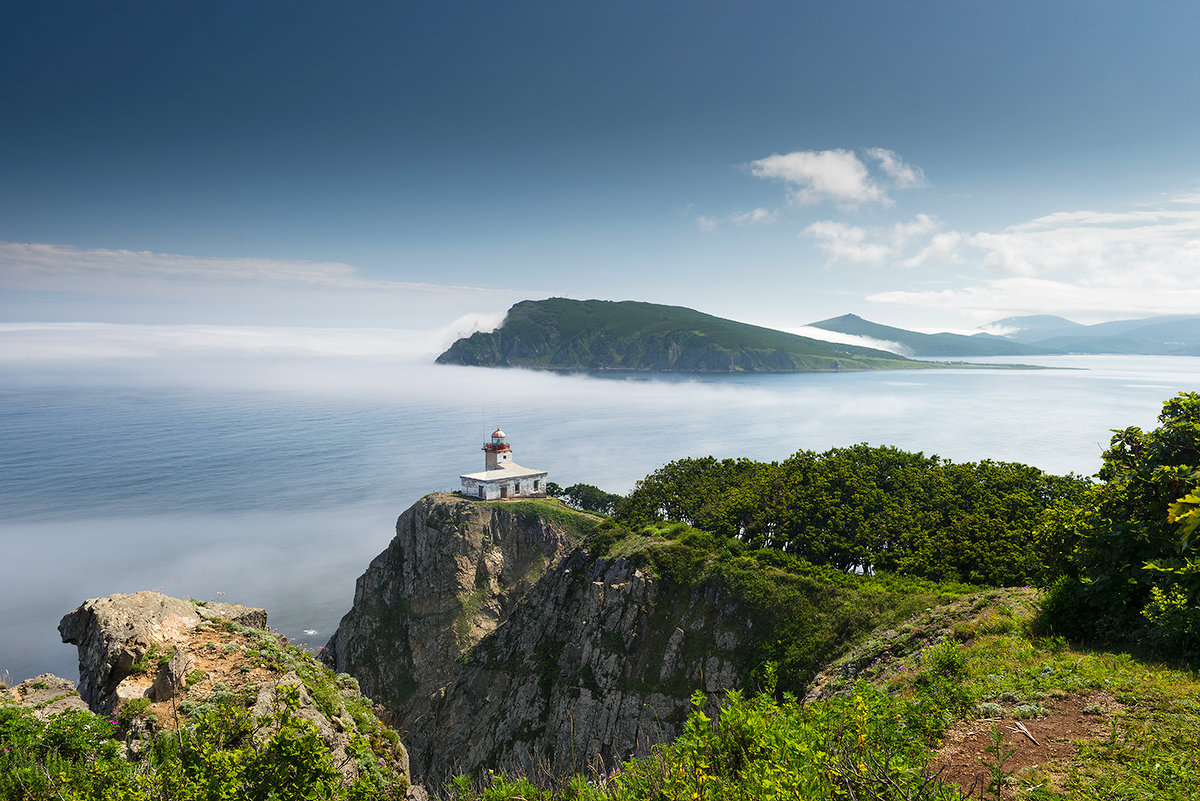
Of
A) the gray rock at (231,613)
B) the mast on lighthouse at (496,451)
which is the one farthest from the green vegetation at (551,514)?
the gray rock at (231,613)

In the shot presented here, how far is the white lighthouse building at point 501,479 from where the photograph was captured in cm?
9438

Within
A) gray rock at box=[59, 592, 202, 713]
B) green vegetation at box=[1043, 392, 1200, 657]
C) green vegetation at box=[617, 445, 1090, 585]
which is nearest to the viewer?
green vegetation at box=[1043, 392, 1200, 657]

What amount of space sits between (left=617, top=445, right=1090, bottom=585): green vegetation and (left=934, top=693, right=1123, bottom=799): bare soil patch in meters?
26.8

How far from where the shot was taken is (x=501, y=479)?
313 ft

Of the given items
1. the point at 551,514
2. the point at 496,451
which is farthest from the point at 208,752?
the point at 496,451

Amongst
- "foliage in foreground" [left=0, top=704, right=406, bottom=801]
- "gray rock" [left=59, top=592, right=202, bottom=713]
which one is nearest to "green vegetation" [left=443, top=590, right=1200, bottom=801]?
"foliage in foreground" [left=0, top=704, right=406, bottom=801]

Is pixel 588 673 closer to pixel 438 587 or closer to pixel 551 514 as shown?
pixel 438 587

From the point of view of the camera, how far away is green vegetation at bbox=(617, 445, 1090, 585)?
38188mm

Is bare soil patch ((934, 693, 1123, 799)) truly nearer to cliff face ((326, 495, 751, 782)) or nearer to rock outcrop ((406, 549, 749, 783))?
cliff face ((326, 495, 751, 782))

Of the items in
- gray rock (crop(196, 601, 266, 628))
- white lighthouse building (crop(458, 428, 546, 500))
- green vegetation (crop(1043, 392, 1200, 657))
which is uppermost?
green vegetation (crop(1043, 392, 1200, 657))

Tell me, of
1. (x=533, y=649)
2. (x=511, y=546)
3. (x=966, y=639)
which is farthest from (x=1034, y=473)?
(x=511, y=546)

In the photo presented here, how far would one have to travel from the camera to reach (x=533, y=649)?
4872 centimetres

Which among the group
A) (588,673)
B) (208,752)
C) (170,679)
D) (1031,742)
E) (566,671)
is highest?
(1031,742)

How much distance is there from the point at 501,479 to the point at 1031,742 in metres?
88.9
